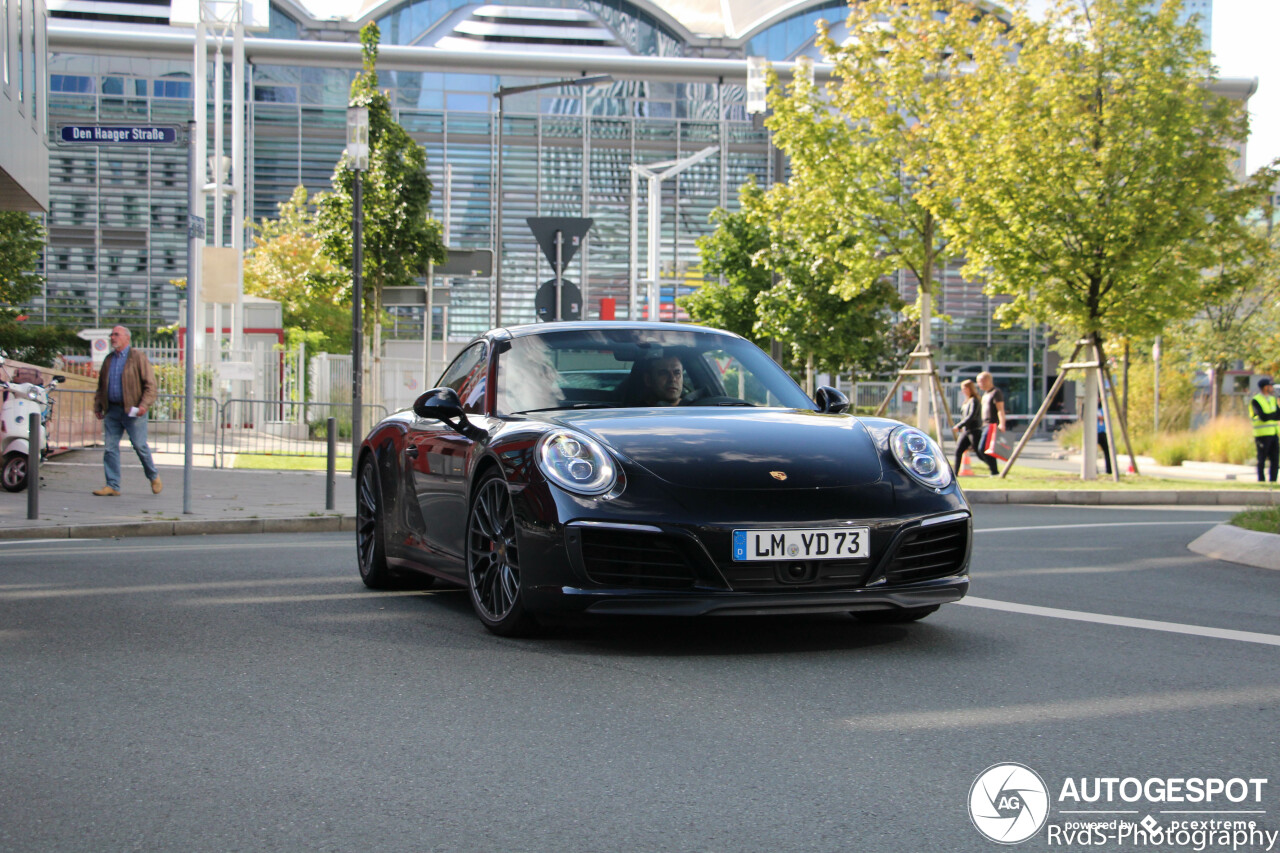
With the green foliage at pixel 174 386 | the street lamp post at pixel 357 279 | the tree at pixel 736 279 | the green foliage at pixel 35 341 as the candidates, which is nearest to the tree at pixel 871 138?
the street lamp post at pixel 357 279

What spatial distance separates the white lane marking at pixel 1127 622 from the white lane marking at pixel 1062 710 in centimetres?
133

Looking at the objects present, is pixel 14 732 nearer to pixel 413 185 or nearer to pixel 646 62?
pixel 413 185

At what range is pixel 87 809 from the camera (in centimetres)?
344

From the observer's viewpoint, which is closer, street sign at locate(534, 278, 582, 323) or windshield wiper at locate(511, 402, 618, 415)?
windshield wiper at locate(511, 402, 618, 415)

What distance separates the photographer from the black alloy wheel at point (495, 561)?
19.0ft

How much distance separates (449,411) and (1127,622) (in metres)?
3.23

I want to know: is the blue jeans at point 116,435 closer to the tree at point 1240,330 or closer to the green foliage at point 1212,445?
the green foliage at point 1212,445

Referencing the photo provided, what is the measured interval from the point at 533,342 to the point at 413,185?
2113 centimetres

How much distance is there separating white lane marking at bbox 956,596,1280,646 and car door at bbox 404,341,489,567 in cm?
234

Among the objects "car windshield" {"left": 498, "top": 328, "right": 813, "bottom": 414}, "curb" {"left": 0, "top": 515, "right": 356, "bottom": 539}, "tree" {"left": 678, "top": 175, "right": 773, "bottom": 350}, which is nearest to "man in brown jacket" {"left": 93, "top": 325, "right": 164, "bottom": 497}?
"curb" {"left": 0, "top": 515, "right": 356, "bottom": 539}

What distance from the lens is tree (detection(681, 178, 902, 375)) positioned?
3450cm

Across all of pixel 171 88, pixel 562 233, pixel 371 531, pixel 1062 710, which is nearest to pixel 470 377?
pixel 371 531

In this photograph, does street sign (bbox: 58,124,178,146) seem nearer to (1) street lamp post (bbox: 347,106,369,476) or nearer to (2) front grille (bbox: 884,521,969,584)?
(1) street lamp post (bbox: 347,106,369,476)

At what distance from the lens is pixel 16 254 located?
117 ft
